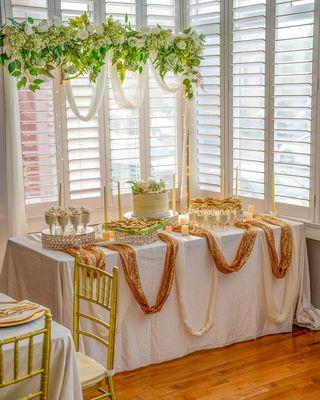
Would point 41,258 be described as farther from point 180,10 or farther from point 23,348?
point 180,10

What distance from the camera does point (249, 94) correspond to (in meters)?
4.99

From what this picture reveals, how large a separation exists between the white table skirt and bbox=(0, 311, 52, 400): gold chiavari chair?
1.23 metres

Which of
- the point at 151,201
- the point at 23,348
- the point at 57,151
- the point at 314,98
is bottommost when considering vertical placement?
the point at 23,348

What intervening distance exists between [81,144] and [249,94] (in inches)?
51.7

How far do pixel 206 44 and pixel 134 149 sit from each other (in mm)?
1000

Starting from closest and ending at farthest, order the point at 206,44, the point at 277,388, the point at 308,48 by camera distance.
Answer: the point at 277,388
the point at 308,48
the point at 206,44

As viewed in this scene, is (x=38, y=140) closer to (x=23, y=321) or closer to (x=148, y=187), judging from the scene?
(x=148, y=187)

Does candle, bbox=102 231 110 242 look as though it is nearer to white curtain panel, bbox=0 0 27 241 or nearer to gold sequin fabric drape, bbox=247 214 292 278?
white curtain panel, bbox=0 0 27 241

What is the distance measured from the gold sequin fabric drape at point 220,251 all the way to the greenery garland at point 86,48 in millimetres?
1292

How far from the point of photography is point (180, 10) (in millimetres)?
5371

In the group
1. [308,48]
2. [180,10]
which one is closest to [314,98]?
[308,48]

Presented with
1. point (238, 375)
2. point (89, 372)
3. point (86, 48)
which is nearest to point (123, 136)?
point (86, 48)

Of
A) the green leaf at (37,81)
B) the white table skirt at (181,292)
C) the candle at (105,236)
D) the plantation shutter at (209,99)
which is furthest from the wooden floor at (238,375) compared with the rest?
the green leaf at (37,81)

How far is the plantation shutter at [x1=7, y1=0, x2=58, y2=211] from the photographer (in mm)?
4723
